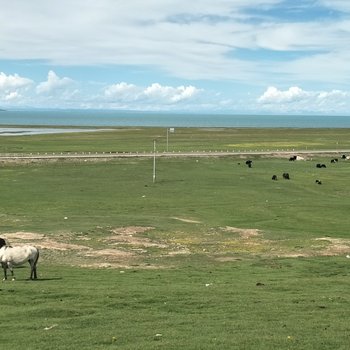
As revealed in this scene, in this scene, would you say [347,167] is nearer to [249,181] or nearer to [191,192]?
[249,181]

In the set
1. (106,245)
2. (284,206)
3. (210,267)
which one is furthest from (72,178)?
(210,267)

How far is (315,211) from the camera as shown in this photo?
5509cm

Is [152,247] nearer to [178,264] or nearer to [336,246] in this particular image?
[178,264]

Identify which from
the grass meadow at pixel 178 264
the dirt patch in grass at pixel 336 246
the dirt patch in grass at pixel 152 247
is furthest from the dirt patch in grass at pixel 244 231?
the dirt patch in grass at pixel 336 246

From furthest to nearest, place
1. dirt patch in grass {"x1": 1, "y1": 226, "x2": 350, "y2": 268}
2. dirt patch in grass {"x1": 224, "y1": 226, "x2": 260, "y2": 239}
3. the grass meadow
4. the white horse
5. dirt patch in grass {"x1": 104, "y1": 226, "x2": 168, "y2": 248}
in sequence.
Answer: dirt patch in grass {"x1": 224, "y1": 226, "x2": 260, "y2": 239} → dirt patch in grass {"x1": 104, "y1": 226, "x2": 168, "y2": 248} → dirt patch in grass {"x1": 1, "y1": 226, "x2": 350, "y2": 268} → the white horse → the grass meadow

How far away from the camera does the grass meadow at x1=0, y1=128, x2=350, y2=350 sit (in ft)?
58.3

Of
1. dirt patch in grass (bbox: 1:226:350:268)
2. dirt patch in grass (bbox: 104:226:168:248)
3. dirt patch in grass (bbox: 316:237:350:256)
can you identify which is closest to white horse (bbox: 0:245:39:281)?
dirt patch in grass (bbox: 1:226:350:268)

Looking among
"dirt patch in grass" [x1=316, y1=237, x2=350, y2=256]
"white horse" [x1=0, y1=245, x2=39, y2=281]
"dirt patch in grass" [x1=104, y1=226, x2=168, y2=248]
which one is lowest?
"dirt patch in grass" [x1=104, y1=226, x2=168, y2=248]

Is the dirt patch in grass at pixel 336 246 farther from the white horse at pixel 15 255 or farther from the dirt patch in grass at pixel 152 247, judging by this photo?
the white horse at pixel 15 255

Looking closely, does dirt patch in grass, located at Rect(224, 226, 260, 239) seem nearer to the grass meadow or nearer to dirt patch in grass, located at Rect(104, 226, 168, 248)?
the grass meadow

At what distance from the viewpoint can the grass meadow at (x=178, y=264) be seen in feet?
58.3

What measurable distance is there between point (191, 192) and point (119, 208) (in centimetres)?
1354

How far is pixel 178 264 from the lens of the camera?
105ft

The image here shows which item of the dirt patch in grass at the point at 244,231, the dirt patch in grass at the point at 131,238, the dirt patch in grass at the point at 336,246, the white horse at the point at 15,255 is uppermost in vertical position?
the white horse at the point at 15,255
